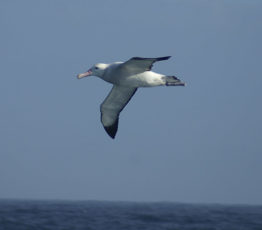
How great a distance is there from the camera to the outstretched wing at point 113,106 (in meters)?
19.4

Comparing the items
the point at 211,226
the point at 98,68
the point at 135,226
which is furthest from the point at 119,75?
the point at 211,226

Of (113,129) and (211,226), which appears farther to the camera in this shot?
(211,226)

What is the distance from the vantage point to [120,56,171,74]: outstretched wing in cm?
1617

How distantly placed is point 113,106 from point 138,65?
11.9 feet

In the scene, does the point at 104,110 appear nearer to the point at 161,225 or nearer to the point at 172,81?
the point at 172,81

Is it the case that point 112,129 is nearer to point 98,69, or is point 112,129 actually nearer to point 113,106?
point 113,106

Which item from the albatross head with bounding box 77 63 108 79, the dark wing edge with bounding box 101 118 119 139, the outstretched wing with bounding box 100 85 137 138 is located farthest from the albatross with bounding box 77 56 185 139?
the dark wing edge with bounding box 101 118 119 139

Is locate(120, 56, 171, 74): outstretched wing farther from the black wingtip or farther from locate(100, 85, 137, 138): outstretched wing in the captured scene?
the black wingtip

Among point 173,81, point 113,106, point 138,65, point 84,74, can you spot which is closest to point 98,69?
point 84,74

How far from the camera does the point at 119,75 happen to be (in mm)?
17047

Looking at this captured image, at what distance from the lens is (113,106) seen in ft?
65.7

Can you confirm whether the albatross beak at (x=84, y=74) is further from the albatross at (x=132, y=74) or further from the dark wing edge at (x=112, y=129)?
the dark wing edge at (x=112, y=129)

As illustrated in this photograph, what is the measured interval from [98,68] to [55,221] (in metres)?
30.3

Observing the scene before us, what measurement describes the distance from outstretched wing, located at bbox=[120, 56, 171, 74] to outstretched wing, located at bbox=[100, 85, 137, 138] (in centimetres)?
239
